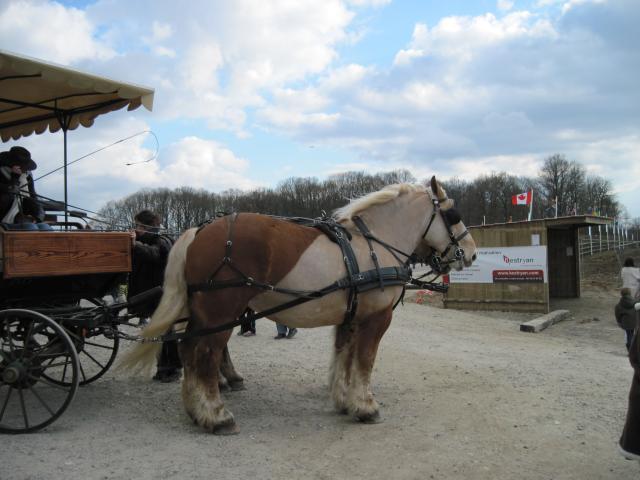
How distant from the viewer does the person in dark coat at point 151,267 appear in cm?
520

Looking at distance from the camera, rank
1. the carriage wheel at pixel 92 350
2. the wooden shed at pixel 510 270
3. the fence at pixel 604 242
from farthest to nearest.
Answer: the fence at pixel 604 242 → the wooden shed at pixel 510 270 → the carriage wheel at pixel 92 350

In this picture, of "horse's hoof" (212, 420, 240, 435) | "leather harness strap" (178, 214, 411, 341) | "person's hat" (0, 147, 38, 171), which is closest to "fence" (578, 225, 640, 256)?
"leather harness strap" (178, 214, 411, 341)

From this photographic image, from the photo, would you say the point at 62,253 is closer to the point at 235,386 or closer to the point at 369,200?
the point at 235,386

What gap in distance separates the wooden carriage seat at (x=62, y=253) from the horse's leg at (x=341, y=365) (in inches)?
86.8

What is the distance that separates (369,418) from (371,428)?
0.38ft

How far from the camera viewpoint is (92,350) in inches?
307

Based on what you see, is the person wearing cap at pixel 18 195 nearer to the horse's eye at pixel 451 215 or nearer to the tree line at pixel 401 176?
the horse's eye at pixel 451 215

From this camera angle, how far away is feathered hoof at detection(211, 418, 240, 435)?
166 inches

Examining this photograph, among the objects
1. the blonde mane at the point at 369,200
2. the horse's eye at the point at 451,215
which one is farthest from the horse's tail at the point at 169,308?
the horse's eye at the point at 451,215

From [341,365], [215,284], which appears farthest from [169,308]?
[341,365]

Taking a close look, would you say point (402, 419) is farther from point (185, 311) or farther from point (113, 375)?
point (113, 375)

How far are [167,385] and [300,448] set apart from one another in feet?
7.81

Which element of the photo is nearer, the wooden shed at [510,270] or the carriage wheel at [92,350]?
the carriage wheel at [92,350]

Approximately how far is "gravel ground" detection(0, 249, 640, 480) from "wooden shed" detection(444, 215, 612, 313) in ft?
25.7
